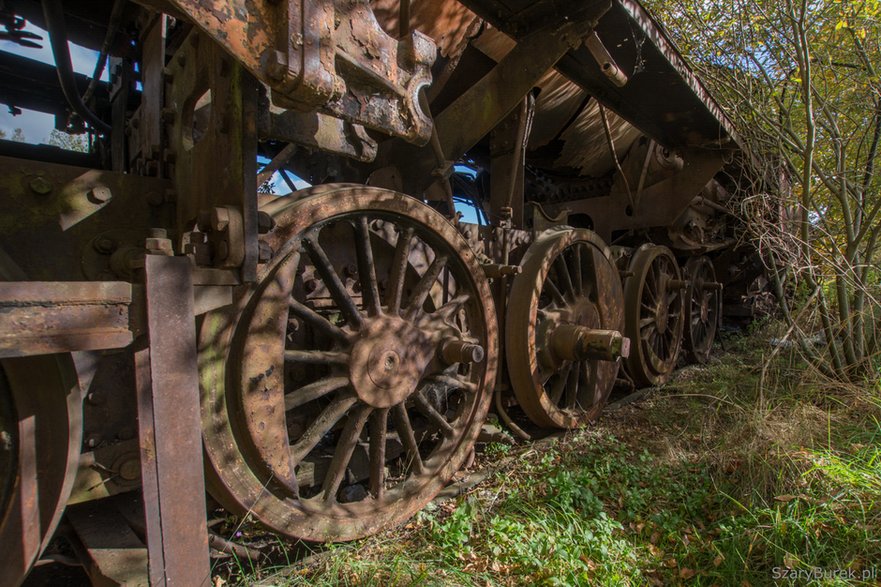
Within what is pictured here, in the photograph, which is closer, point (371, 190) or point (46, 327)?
point (46, 327)

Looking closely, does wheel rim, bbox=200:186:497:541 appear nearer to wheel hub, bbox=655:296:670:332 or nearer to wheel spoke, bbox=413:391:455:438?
wheel spoke, bbox=413:391:455:438

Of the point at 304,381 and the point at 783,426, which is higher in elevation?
the point at 304,381

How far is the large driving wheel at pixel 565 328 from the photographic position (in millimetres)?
2986

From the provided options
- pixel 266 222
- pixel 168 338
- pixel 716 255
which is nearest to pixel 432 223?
pixel 266 222

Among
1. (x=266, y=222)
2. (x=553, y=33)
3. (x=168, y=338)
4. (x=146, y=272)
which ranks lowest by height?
(x=168, y=338)

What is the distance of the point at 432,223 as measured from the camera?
7.59 ft

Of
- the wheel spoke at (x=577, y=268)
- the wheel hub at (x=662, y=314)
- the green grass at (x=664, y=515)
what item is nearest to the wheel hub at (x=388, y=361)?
the green grass at (x=664, y=515)

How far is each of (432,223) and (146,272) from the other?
1.38 metres

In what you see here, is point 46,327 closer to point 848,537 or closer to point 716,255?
point 848,537

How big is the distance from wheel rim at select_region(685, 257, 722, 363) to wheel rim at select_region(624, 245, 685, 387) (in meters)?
0.43

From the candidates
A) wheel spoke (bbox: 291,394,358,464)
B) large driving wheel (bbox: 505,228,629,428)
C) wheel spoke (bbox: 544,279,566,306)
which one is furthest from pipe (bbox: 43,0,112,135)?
wheel spoke (bbox: 544,279,566,306)

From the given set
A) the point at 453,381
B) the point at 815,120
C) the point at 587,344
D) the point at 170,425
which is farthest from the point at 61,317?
the point at 815,120

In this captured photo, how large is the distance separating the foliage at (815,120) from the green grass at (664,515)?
0.87m

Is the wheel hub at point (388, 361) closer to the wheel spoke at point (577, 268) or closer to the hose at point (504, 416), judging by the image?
the hose at point (504, 416)
